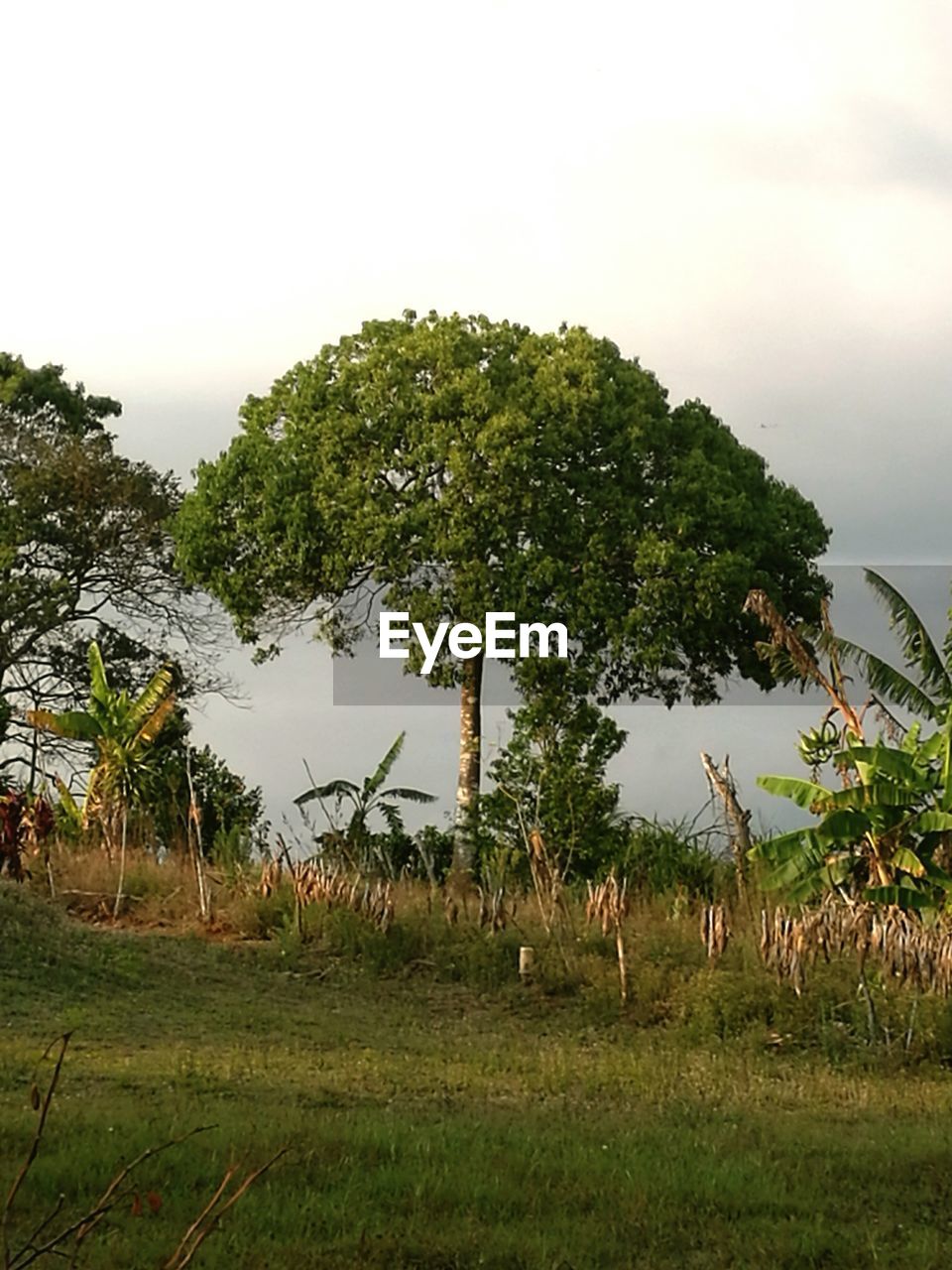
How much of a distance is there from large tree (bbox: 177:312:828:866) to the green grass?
8704mm

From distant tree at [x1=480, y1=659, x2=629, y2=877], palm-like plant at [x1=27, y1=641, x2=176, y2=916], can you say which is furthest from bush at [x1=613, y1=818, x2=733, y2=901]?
palm-like plant at [x1=27, y1=641, x2=176, y2=916]

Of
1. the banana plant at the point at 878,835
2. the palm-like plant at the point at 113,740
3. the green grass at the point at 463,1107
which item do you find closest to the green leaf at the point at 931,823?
the banana plant at the point at 878,835

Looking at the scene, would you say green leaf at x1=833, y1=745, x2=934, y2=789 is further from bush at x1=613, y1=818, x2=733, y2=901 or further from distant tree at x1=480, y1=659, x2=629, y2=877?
distant tree at x1=480, y1=659, x2=629, y2=877

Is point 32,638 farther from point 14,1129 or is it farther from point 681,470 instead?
point 14,1129

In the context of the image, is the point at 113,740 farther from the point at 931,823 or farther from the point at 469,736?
the point at 931,823

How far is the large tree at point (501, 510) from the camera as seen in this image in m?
23.7

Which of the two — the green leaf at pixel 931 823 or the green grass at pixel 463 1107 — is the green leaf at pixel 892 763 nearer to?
the green leaf at pixel 931 823

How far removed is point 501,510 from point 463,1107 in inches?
574

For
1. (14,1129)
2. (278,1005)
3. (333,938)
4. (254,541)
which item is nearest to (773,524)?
(254,541)

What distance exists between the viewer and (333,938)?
1611 cm

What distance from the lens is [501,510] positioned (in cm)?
2342

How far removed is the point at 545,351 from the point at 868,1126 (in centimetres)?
1752

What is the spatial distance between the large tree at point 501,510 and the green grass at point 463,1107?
870 cm

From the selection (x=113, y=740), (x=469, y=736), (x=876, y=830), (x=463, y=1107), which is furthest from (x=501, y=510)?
(x=463, y=1107)
